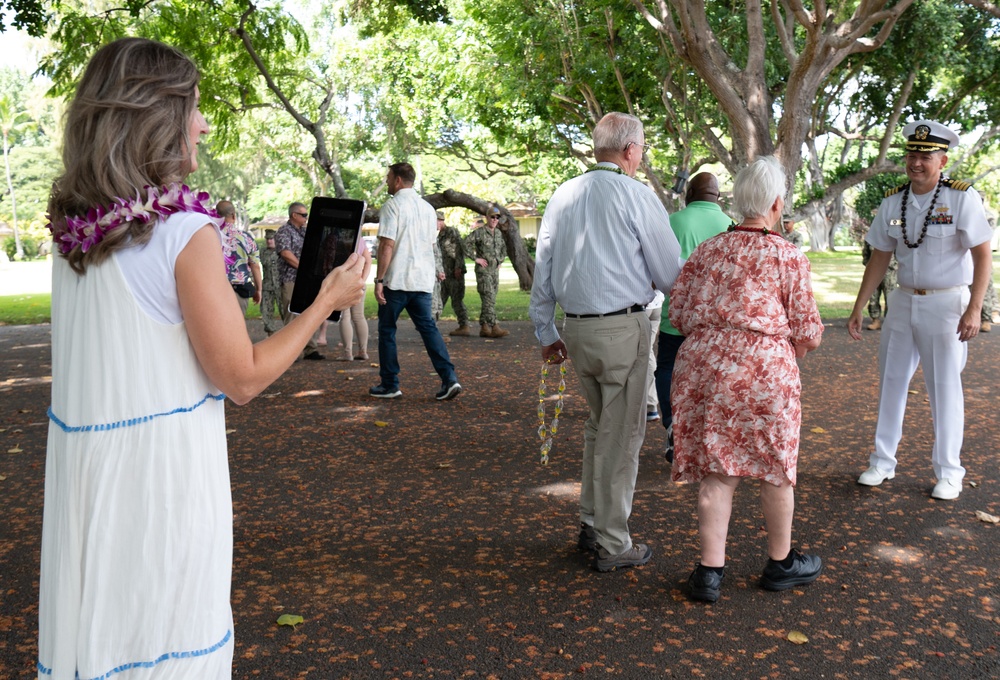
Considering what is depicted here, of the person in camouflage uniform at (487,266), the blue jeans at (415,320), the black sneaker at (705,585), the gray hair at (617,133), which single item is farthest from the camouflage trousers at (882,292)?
the black sneaker at (705,585)

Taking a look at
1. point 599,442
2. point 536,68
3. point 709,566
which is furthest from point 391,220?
point 536,68

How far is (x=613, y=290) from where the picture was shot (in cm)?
466

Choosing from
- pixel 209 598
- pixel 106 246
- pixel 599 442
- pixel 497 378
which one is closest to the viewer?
pixel 106 246

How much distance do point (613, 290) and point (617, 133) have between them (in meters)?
0.78

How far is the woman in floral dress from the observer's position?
4.23 meters

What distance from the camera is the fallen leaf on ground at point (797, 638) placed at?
156 inches

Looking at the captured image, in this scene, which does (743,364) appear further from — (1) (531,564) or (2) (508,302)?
(2) (508,302)

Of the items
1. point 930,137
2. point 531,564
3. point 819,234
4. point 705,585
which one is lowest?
point 531,564

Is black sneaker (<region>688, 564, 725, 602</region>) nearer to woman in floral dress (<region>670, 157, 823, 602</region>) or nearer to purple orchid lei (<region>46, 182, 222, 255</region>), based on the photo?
woman in floral dress (<region>670, 157, 823, 602</region>)

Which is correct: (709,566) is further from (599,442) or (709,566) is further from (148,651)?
(148,651)

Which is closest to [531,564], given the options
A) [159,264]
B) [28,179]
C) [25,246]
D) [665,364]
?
[665,364]

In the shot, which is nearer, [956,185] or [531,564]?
[531,564]

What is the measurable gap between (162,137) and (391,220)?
24.2 ft

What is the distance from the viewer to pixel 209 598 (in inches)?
86.7
